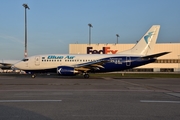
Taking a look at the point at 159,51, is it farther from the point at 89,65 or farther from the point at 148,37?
the point at 89,65

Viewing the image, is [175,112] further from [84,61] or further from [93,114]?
[84,61]

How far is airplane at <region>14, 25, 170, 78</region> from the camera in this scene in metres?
33.5

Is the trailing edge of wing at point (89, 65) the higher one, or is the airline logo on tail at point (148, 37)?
the airline logo on tail at point (148, 37)

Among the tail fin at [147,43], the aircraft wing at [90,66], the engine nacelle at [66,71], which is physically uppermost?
the tail fin at [147,43]

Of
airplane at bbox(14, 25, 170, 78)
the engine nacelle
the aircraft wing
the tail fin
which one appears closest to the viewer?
the engine nacelle

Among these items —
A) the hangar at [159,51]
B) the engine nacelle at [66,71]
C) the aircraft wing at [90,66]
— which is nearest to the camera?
the engine nacelle at [66,71]

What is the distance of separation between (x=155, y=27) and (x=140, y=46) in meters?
3.30

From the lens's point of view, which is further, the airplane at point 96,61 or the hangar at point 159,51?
the hangar at point 159,51

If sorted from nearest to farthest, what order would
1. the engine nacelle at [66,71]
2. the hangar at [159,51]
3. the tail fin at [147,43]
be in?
the engine nacelle at [66,71] < the tail fin at [147,43] < the hangar at [159,51]

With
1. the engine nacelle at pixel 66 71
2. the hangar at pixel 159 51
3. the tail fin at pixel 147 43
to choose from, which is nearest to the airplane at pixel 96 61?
the tail fin at pixel 147 43

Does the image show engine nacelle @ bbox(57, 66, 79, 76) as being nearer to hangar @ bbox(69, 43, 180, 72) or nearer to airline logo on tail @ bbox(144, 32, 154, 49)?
airline logo on tail @ bbox(144, 32, 154, 49)

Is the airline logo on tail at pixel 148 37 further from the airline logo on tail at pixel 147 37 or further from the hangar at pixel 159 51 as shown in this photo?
the hangar at pixel 159 51

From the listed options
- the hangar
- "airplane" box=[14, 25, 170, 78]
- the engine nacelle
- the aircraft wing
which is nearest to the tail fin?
"airplane" box=[14, 25, 170, 78]

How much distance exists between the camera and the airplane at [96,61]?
33.5 metres
